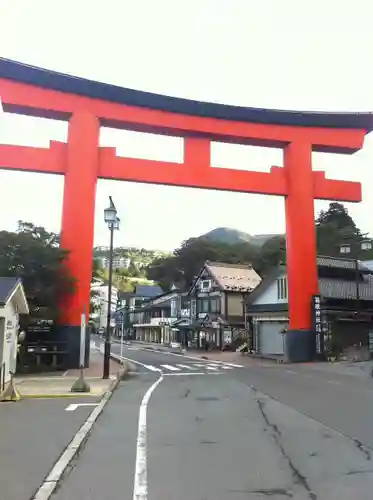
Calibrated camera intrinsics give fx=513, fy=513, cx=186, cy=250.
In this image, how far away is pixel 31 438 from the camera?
8094mm

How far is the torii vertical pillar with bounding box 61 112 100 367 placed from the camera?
947 inches

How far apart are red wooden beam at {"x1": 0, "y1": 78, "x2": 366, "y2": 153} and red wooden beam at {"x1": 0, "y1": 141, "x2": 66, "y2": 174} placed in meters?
1.74

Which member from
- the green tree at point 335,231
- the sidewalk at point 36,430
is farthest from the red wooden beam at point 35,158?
the green tree at point 335,231

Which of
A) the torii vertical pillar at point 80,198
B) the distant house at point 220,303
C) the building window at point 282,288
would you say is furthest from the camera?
the distant house at point 220,303

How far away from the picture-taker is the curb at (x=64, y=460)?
5.20 metres

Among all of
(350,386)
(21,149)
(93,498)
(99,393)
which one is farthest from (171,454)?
(21,149)

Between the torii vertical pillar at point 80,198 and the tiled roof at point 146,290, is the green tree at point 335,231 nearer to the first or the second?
the tiled roof at point 146,290

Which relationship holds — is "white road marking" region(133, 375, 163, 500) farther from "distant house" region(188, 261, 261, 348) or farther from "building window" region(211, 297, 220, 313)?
"building window" region(211, 297, 220, 313)

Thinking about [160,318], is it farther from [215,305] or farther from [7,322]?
[7,322]

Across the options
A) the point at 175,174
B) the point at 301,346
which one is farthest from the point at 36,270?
the point at 301,346

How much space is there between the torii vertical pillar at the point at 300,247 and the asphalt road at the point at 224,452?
15.1 m

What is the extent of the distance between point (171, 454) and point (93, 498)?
6.64ft

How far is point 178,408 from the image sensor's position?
1151 cm

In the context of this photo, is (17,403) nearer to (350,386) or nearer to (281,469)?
(281,469)
